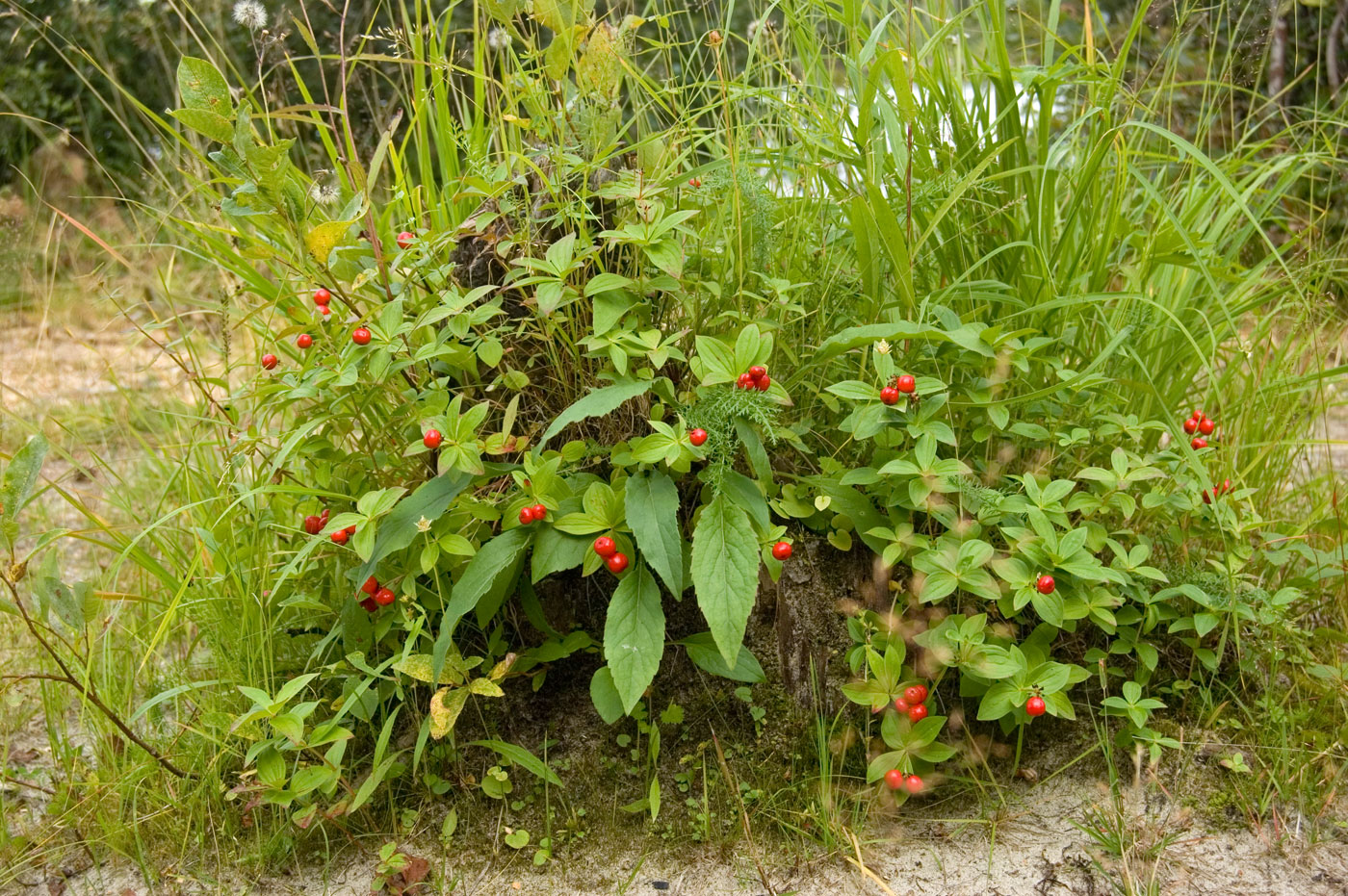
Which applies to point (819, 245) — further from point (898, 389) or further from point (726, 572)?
point (726, 572)

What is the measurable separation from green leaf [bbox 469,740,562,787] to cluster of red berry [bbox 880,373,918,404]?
85cm

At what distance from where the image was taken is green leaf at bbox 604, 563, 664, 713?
150 cm

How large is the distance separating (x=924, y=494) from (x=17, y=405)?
12.2 ft

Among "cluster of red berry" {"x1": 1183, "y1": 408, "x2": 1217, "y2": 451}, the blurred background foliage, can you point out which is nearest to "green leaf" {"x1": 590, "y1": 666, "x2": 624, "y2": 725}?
"cluster of red berry" {"x1": 1183, "y1": 408, "x2": 1217, "y2": 451}

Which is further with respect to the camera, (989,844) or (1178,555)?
(1178,555)

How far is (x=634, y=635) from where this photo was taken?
1.54 metres

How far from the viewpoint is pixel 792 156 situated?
2.03 m

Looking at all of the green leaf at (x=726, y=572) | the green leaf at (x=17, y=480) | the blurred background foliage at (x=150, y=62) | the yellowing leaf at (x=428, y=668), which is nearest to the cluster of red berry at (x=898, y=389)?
the green leaf at (x=726, y=572)

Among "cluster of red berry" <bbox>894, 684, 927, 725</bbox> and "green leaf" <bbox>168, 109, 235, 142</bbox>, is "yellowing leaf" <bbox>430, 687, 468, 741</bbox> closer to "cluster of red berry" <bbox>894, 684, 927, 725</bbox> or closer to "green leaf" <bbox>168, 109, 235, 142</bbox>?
"cluster of red berry" <bbox>894, 684, 927, 725</bbox>

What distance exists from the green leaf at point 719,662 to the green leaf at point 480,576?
1.14 ft

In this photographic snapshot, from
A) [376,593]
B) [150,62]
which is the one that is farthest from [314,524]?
[150,62]

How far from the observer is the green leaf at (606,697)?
1.59 m

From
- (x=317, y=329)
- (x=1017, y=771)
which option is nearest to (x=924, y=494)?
(x=1017, y=771)

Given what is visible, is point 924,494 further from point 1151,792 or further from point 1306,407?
point 1306,407
